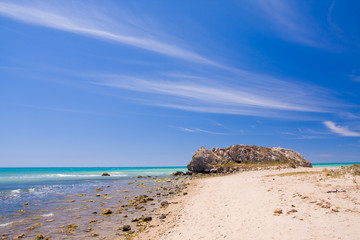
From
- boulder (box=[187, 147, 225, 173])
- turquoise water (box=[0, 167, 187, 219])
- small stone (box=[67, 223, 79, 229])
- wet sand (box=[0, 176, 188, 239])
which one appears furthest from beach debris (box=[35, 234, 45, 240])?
boulder (box=[187, 147, 225, 173])

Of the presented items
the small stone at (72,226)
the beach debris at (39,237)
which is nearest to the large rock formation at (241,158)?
the small stone at (72,226)

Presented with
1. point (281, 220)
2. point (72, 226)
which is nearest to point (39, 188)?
point (72, 226)

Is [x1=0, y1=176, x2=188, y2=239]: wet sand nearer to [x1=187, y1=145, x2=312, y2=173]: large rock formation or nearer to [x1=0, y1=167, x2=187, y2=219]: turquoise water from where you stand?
[x1=0, y1=167, x2=187, y2=219]: turquoise water

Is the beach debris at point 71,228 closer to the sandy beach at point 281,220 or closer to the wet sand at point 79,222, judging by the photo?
the wet sand at point 79,222

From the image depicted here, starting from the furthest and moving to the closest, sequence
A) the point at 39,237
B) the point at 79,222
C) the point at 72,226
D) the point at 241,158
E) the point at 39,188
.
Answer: the point at 241,158 → the point at 39,188 → the point at 79,222 → the point at 72,226 → the point at 39,237

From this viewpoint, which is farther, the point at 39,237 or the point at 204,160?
the point at 204,160

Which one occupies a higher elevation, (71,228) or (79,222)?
(71,228)

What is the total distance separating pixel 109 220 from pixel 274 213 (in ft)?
44.7

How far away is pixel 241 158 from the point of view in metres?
73.4

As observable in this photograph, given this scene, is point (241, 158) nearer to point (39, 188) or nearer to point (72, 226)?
point (39, 188)

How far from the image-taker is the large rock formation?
70.6 meters

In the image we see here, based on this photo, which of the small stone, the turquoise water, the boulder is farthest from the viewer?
the boulder

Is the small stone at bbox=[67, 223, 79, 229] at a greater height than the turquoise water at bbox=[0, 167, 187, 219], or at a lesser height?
greater

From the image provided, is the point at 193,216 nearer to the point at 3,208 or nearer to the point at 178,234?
the point at 178,234
